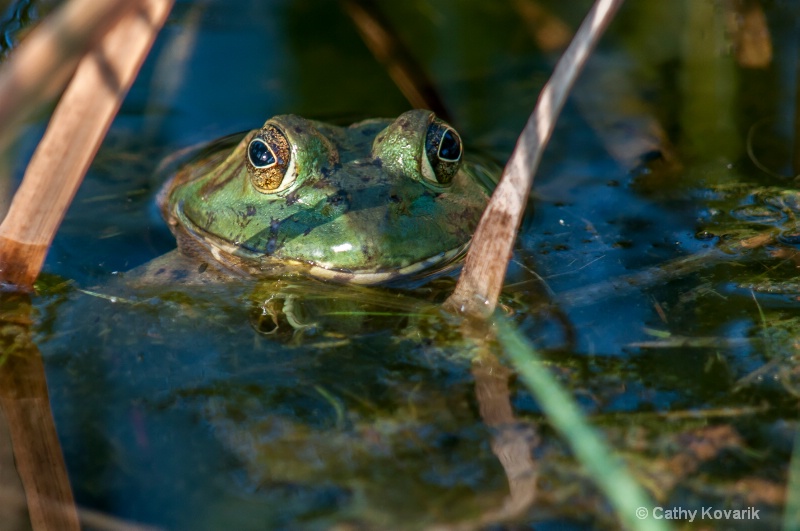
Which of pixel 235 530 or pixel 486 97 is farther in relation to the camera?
pixel 486 97

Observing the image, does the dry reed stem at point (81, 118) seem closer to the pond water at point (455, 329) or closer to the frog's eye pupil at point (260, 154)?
the pond water at point (455, 329)

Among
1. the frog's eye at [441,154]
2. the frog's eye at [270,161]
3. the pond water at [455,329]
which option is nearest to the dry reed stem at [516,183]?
the pond water at [455,329]

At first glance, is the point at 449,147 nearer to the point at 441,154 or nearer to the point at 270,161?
the point at 441,154

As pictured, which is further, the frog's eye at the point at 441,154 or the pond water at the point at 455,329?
the frog's eye at the point at 441,154

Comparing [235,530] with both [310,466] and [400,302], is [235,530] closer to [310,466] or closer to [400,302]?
[310,466]

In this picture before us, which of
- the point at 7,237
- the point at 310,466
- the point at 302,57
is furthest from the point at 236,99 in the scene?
the point at 310,466

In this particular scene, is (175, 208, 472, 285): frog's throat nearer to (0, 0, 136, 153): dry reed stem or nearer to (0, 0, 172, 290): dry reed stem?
(0, 0, 172, 290): dry reed stem

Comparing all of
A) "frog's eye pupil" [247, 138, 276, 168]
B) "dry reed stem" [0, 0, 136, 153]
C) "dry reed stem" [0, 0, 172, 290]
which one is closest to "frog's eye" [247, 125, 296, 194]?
"frog's eye pupil" [247, 138, 276, 168]
